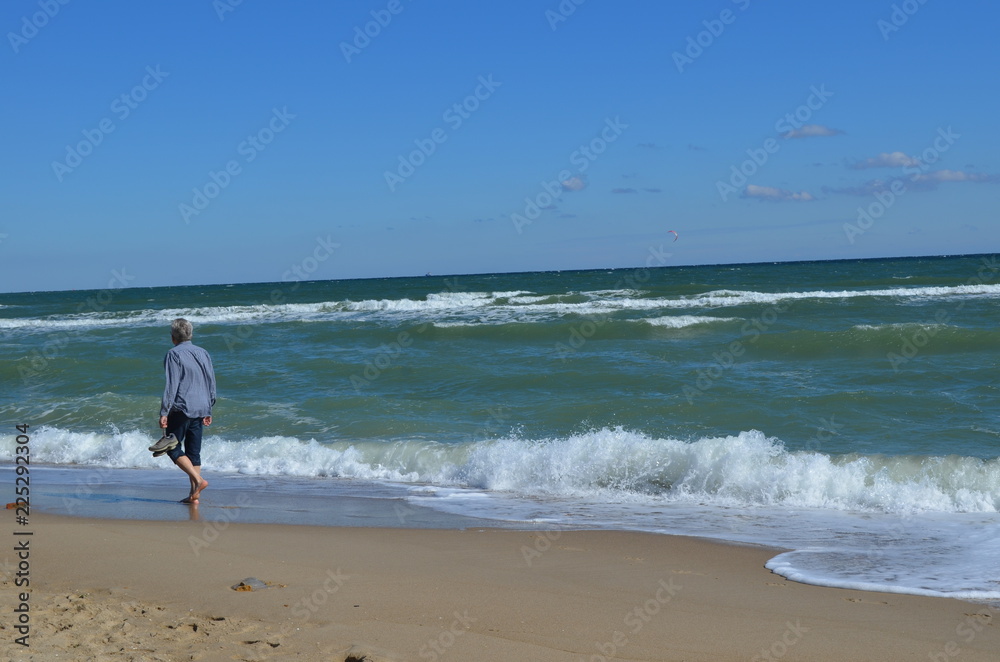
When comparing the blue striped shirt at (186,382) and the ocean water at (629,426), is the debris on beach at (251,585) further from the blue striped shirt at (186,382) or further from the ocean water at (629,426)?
the blue striped shirt at (186,382)

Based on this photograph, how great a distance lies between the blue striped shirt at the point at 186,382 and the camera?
273 inches

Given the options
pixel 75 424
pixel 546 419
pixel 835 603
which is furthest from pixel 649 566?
pixel 75 424

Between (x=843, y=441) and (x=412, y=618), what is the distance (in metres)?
6.32

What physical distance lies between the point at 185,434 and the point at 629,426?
5.19 m

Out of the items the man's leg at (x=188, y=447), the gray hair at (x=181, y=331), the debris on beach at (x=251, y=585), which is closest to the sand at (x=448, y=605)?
the debris on beach at (x=251, y=585)

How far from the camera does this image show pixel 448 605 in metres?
4.32

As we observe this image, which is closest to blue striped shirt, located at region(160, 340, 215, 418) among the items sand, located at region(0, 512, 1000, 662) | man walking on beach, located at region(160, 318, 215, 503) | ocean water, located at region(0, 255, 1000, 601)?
man walking on beach, located at region(160, 318, 215, 503)

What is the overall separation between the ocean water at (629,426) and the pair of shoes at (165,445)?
1.52 metres

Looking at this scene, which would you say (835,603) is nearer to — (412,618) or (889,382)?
(412,618)

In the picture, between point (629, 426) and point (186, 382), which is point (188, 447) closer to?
point (186, 382)

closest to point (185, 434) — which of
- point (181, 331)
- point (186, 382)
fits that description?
point (186, 382)

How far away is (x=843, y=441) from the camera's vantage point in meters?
9.04

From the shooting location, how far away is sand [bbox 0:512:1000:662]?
3701 millimetres

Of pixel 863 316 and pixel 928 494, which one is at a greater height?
pixel 863 316
